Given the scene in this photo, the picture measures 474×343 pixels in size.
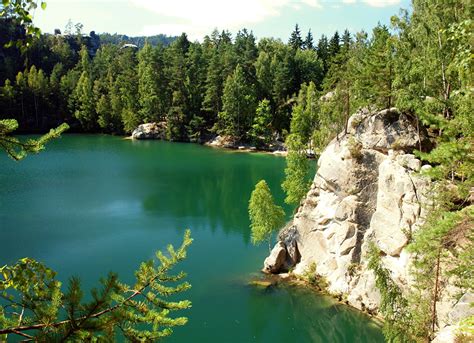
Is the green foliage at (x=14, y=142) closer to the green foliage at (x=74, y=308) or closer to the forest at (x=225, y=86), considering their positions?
the green foliage at (x=74, y=308)

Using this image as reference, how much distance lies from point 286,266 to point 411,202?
8497 millimetres

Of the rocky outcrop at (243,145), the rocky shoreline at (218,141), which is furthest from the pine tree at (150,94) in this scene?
the rocky outcrop at (243,145)

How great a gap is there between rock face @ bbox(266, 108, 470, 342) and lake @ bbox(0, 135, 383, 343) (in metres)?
1.96

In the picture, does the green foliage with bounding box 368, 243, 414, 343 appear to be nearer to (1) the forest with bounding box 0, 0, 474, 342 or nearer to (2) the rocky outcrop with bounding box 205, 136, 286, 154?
(1) the forest with bounding box 0, 0, 474, 342

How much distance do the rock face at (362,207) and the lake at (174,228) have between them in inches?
77.2

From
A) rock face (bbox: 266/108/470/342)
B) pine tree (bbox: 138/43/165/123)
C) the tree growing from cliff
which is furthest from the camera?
pine tree (bbox: 138/43/165/123)

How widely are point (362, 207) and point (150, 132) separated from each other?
58.3 meters

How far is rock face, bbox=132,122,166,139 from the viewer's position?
249 ft

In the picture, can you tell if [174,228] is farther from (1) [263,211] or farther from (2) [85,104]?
(2) [85,104]

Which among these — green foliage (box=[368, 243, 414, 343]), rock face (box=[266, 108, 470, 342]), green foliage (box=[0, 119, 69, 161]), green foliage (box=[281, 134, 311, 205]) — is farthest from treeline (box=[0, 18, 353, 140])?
green foliage (box=[0, 119, 69, 161])

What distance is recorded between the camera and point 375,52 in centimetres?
2373

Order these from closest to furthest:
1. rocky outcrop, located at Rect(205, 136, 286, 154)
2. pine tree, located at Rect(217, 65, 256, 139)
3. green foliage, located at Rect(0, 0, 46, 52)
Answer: green foliage, located at Rect(0, 0, 46, 52)
rocky outcrop, located at Rect(205, 136, 286, 154)
pine tree, located at Rect(217, 65, 256, 139)

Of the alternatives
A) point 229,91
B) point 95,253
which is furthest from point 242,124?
point 95,253

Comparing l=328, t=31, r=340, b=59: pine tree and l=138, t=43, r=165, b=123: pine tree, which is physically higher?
l=328, t=31, r=340, b=59: pine tree
